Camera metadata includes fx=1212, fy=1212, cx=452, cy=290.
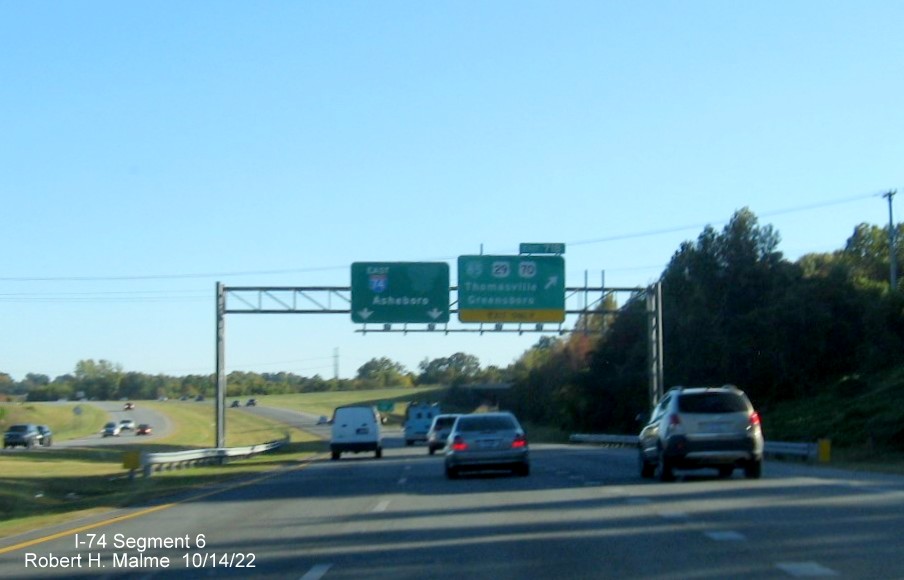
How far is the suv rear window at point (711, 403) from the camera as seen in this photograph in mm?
22844

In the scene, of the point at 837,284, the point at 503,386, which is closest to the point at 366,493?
the point at 837,284

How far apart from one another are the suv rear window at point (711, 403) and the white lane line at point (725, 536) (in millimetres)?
8502

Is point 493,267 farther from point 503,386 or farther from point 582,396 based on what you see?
point 503,386

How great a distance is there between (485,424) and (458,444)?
0.85 metres

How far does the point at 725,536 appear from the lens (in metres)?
14.0

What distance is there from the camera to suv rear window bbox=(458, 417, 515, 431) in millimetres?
26938


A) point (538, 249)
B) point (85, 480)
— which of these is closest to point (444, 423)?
point (538, 249)

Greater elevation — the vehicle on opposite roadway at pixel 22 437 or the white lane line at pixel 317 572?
the white lane line at pixel 317 572

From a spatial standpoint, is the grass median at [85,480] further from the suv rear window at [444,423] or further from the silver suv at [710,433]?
the silver suv at [710,433]

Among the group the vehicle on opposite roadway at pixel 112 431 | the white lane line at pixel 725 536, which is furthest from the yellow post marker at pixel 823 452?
the vehicle on opposite roadway at pixel 112 431

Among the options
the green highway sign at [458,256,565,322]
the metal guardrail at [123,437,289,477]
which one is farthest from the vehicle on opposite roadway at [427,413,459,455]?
the metal guardrail at [123,437,289,477]

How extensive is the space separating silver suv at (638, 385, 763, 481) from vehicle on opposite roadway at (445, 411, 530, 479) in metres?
4.18

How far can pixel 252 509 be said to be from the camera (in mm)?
19953

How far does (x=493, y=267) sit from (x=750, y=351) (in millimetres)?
26645
